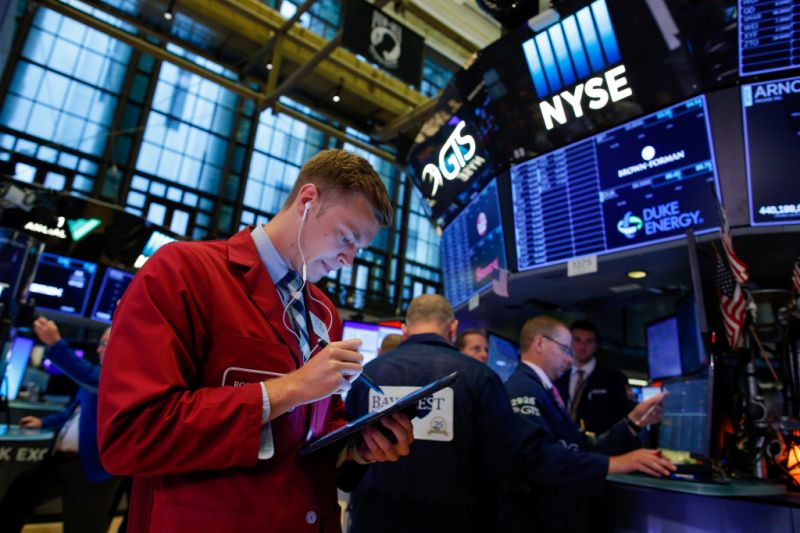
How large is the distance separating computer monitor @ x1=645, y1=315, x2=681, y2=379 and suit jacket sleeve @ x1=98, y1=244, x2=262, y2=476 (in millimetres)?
3821

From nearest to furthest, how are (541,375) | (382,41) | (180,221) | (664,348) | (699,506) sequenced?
(699,506)
(541,375)
(664,348)
(382,41)
(180,221)

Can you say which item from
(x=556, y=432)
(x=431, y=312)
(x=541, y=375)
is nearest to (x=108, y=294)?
(x=431, y=312)

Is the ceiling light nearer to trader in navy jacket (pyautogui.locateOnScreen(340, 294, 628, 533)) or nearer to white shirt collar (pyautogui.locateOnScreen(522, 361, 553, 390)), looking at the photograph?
white shirt collar (pyautogui.locateOnScreen(522, 361, 553, 390))

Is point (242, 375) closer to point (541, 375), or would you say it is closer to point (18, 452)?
point (541, 375)

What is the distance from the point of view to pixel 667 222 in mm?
2992

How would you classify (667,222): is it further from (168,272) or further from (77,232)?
(77,232)

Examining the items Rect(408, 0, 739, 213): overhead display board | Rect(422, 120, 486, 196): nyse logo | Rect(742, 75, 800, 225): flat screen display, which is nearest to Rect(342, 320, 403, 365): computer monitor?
Rect(422, 120, 486, 196): nyse logo

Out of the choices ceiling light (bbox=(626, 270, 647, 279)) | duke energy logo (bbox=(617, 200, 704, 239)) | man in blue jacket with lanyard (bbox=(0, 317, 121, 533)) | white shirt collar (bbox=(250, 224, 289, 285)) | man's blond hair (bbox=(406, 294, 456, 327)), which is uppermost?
duke energy logo (bbox=(617, 200, 704, 239))

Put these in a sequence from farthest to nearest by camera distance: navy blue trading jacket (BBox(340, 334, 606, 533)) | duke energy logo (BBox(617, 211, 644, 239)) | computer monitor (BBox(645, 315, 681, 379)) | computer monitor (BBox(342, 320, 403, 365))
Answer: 1. computer monitor (BBox(342, 320, 403, 365))
2. computer monitor (BBox(645, 315, 681, 379))
3. duke energy logo (BBox(617, 211, 644, 239))
4. navy blue trading jacket (BBox(340, 334, 606, 533))

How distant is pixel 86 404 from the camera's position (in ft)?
11.5

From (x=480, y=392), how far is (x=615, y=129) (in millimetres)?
1931

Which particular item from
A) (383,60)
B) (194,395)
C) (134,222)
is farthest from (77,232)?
(194,395)

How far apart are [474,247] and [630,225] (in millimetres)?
1490

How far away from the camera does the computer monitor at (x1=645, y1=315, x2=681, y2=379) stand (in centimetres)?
399
